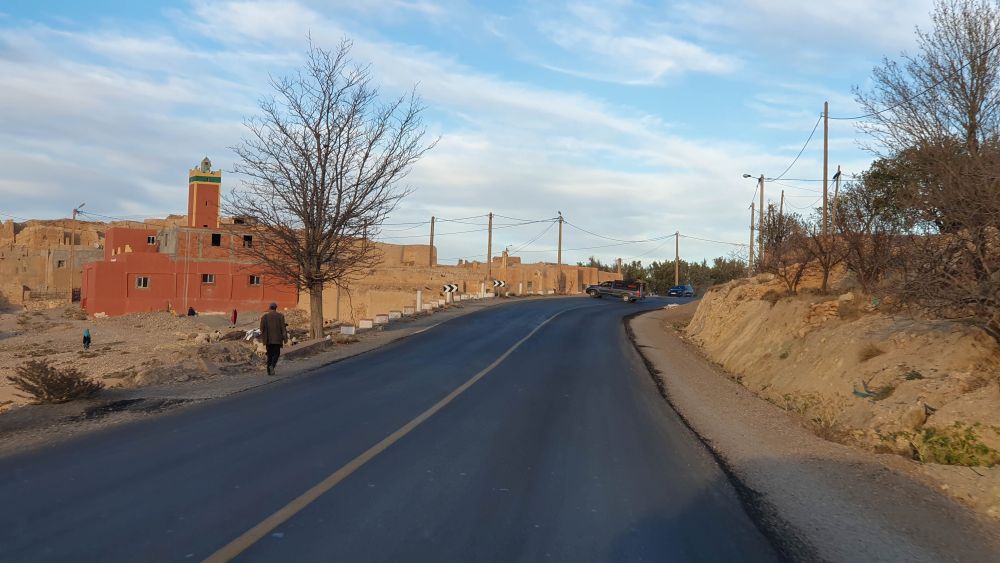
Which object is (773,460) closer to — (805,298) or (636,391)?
(636,391)

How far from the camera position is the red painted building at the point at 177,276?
57.9m

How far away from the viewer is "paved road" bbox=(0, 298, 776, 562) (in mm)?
5875

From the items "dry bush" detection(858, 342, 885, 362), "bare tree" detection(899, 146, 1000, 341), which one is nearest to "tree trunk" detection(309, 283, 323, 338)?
"dry bush" detection(858, 342, 885, 362)

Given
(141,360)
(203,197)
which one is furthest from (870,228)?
(203,197)

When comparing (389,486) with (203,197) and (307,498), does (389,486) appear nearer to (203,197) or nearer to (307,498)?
(307,498)

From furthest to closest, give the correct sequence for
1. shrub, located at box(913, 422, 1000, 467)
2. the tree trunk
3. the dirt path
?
the tree trunk → shrub, located at box(913, 422, 1000, 467) → the dirt path

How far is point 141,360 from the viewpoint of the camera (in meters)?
31.7

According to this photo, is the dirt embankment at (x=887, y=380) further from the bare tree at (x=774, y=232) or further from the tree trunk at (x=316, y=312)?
the tree trunk at (x=316, y=312)

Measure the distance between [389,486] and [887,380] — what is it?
891 centimetres

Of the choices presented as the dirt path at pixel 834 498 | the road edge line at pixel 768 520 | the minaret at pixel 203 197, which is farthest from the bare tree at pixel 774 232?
the minaret at pixel 203 197

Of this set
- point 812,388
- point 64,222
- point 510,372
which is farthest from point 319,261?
point 64,222

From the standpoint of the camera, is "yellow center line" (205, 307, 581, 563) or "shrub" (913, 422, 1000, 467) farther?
"shrub" (913, 422, 1000, 467)

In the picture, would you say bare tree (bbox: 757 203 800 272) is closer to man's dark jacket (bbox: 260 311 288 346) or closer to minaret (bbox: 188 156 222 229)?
man's dark jacket (bbox: 260 311 288 346)

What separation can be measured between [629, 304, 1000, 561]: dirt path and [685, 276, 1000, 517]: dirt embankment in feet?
1.43
